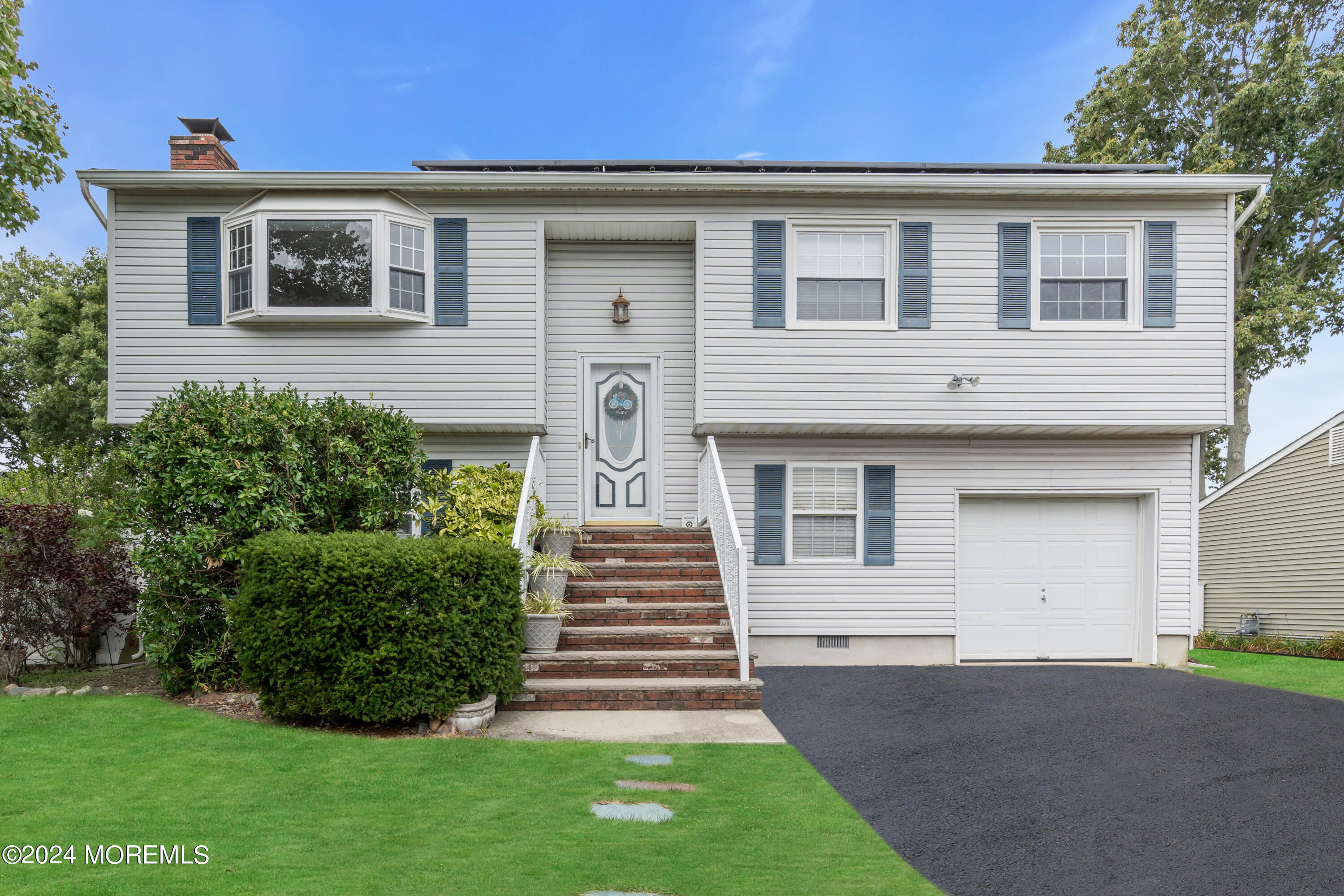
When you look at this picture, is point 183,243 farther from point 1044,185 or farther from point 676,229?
point 1044,185

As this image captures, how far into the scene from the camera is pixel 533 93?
46.6 ft

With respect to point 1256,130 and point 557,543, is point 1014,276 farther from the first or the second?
point 1256,130

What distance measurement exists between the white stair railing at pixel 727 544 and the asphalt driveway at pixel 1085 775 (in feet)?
2.17

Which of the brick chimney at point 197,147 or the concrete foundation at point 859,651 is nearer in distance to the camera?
the concrete foundation at point 859,651

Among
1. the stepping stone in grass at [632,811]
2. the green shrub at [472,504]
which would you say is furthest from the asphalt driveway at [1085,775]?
the green shrub at [472,504]

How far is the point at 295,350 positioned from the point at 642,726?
5823 mm

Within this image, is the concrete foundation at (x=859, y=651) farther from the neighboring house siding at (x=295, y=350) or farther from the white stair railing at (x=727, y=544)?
the neighboring house siding at (x=295, y=350)

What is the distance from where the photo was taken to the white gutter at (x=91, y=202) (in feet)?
28.6

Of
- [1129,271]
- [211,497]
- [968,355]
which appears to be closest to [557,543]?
[211,497]

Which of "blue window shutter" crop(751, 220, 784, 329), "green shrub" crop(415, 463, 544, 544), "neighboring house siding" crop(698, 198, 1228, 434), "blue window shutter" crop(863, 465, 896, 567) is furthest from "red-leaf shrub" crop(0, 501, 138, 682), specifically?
"blue window shutter" crop(863, 465, 896, 567)

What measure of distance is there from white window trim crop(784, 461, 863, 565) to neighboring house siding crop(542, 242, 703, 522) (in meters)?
1.15

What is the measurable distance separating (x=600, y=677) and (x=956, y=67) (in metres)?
13.5

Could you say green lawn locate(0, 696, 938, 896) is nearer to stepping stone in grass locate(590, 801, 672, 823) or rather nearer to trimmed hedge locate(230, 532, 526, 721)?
stepping stone in grass locate(590, 801, 672, 823)

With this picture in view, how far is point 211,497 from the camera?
258 inches
